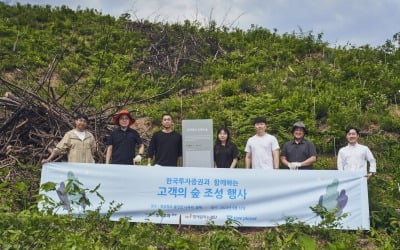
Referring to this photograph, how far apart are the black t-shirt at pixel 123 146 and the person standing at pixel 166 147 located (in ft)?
0.91

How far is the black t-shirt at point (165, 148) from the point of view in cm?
709

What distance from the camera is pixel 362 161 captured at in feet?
22.5

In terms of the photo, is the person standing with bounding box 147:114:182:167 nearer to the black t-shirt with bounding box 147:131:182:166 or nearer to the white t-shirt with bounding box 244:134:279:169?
the black t-shirt with bounding box 147:131:182:166

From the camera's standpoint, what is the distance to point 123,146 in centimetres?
714

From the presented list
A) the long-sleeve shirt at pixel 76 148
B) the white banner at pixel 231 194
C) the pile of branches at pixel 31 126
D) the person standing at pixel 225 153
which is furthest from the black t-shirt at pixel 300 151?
the pile of branches at pixel 31 126

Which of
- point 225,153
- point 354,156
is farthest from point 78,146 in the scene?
point 354,156

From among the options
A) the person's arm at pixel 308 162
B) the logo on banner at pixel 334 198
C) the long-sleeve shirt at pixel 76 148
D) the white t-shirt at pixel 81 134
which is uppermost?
the white t-shirt at pixel 81 134

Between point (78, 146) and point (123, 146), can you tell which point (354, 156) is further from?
point (78, 146)

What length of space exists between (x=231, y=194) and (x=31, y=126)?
158 inches

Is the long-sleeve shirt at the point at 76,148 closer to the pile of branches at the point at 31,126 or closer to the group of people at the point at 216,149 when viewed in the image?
the group of people at the point at 216,149

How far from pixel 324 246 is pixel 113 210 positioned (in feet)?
8.60

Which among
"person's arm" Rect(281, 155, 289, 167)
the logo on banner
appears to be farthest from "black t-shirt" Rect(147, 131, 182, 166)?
the logo on banner

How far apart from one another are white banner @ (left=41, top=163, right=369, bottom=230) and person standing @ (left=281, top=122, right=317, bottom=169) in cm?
30

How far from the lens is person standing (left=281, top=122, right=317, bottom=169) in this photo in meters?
7.00
